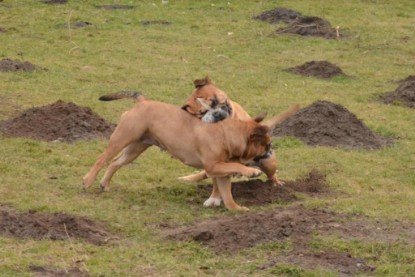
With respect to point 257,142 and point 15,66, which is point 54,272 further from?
point 15,66

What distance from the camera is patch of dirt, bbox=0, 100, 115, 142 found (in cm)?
1313

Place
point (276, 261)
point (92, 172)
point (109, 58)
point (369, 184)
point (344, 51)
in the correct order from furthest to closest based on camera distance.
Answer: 1. point (344, 51)
2. point (109, 58)
3. point (369, 184)
4. point (92, 172)
5. point (276, 261)

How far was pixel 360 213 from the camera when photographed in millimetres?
9922

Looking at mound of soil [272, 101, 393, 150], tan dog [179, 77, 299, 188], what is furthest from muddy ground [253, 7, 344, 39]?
tan dog [179, 77, 299, 188]

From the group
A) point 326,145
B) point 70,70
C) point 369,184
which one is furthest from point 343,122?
point 70,70

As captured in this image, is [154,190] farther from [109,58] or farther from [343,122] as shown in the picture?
[109,58]

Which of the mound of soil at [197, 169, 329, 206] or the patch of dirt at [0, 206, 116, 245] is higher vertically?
the patch of dirt at [0, 206, 116, 245]

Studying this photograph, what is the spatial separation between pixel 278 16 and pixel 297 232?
15.9m

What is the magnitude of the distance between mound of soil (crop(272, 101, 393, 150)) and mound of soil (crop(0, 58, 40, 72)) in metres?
5.49

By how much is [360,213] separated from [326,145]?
3.66 m

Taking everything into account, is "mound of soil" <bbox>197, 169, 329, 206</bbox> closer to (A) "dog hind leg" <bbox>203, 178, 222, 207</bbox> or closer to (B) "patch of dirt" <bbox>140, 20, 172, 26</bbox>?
(A) "dog hind leg" <bbox>203, 178, 222, 207</bbox>

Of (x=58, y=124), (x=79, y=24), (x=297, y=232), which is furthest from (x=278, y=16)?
(x=297, y=232)

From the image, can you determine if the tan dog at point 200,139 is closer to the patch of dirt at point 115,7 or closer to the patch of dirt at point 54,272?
the patch of dirt at point 54,272

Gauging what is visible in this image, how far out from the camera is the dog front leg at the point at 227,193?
10125 mm
